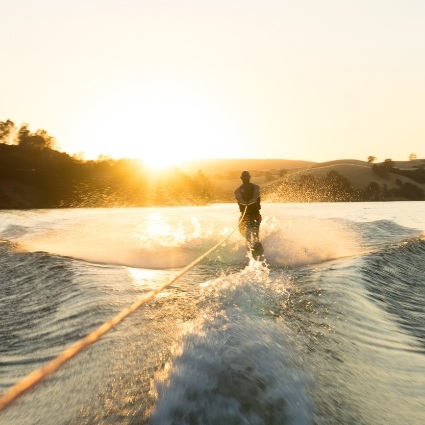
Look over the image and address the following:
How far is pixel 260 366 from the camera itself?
4258mm

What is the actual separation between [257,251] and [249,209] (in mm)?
1464

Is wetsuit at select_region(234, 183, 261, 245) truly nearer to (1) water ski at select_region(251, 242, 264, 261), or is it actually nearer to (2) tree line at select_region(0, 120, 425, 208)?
(1) water ski at select_region(251, 242, 264, 261)

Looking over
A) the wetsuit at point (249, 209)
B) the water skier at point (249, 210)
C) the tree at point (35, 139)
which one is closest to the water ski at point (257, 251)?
the water skier at point (249, 210)

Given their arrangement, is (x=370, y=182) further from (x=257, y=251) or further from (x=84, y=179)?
(x=257, y=251)

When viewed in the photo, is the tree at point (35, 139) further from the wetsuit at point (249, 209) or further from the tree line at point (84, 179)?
the wetsuit at point (249, 209)

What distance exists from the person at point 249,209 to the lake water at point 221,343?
2281 millimetres

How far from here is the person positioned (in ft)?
46.7

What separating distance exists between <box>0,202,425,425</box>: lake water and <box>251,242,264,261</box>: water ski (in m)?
0.56

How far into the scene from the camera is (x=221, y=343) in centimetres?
452

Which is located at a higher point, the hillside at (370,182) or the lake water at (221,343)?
the lake water at (221,343)

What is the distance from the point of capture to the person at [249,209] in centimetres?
1423

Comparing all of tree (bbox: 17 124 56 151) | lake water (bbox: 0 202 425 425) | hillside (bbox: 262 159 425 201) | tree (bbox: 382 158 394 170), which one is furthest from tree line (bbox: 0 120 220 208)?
lake water (bbox: 0 202 425 425)

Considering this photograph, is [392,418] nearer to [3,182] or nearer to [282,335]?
[282,335]

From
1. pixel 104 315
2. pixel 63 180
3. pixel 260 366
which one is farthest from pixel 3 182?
pixel 260 366
